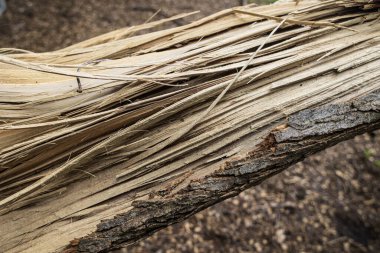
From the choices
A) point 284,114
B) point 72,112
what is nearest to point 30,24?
point 72,112

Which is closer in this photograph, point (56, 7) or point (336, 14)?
point (336, 14)

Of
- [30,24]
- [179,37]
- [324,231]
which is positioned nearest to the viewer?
[179,37]

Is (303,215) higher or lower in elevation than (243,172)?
lower

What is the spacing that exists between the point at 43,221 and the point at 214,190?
0.39m

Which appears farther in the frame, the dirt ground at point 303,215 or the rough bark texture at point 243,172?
the dirt ground at point 303,215

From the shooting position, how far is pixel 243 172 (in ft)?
2.78

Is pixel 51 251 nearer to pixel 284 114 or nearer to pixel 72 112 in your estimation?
pixel 72 112

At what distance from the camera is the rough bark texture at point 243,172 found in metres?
0.83

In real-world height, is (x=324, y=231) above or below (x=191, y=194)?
below

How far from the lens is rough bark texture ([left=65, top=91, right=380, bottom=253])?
0.83 meters

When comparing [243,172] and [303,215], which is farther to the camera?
[303,215]

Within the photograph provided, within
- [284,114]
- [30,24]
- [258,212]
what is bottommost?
[258,212]

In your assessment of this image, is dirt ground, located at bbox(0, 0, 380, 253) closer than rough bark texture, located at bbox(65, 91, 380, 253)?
No

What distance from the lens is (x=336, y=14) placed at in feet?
3.20
